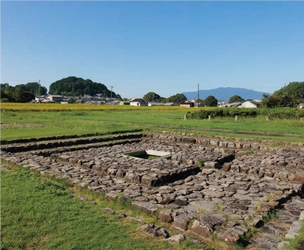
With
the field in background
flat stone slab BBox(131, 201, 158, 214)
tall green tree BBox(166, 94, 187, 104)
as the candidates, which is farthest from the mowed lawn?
tall green tree BBox(166, 94, 187, 104)

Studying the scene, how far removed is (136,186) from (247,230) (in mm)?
3199

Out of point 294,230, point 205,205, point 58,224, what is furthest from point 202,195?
point 58,224

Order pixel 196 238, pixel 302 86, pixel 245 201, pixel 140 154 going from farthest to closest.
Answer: pixel 302 86
pixel 140 154
pixel 245 201
pixel 196 238

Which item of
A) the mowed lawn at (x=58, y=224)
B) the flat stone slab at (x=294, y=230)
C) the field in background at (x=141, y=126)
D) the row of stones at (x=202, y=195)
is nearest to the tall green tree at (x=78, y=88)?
the field in background at (x=141, y=126)

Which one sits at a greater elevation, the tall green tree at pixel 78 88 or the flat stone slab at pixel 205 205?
the tall green tree at pixel 78 88

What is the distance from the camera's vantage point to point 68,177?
7.80 m

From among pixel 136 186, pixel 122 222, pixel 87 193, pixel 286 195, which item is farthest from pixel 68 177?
pixel 286 195

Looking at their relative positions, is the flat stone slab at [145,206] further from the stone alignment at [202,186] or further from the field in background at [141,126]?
the field in background at [141,126]

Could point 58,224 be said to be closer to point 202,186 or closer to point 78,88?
point 202,186

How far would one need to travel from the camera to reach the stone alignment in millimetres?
5094

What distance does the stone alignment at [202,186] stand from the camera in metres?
5.09

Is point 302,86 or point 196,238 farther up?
point 302,86

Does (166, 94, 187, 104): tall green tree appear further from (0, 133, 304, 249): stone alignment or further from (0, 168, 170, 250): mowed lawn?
(0, 168, 170, 250): mowed lawn

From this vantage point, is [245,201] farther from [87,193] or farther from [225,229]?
[87,193]
